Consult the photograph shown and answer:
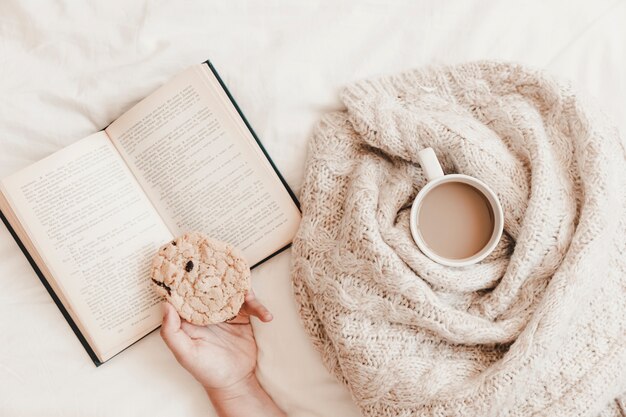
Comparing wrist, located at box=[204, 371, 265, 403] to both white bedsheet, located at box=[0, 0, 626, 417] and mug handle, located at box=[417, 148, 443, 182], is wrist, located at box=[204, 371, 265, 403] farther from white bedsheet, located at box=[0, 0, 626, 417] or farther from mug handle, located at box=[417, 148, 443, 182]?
mug handle, located at box=[417, 148, 443, 182]

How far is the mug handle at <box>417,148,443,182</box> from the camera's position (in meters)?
0.65

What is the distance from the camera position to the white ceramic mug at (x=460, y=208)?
63 centimetres

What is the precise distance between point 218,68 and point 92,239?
1.02 ft

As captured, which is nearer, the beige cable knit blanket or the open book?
the beige cable knit blanket

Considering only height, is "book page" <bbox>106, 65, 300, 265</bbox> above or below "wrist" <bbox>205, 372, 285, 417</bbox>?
above

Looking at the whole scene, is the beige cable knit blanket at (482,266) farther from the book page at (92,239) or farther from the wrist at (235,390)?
the book page at (92,239)

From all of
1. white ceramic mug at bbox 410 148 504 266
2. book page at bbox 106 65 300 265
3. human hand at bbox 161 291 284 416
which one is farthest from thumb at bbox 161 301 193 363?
white ceramic mug at bbox 410 148 504 266

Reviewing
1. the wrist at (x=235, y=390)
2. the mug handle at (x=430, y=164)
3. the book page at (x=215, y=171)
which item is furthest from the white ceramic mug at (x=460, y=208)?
the wrist at (x=235, y=390)

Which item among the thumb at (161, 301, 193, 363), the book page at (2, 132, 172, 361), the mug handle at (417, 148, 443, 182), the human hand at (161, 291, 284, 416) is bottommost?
the human hand at (161, 291, 284, 416)

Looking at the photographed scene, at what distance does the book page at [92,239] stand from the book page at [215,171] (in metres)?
0.08

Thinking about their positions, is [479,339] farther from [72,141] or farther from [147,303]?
[72,141]

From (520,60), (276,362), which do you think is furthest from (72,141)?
(520,60)

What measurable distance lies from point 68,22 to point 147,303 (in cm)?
44

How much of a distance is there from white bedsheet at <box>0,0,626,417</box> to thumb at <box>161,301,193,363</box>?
0.08 m
